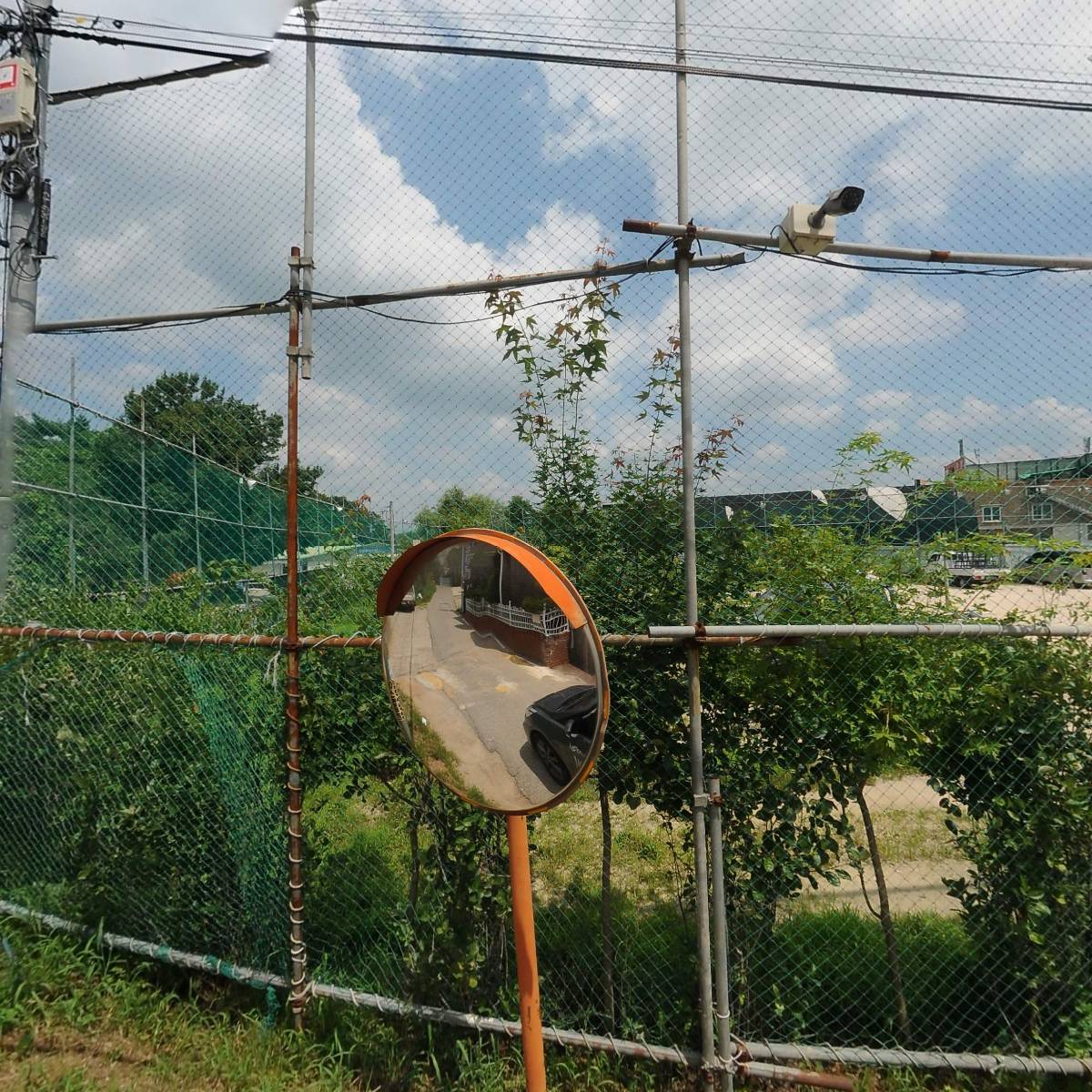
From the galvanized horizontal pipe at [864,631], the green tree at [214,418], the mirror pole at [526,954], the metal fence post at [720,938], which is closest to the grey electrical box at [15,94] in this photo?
the green tree at [214,418]

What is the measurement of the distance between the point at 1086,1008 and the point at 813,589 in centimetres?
177

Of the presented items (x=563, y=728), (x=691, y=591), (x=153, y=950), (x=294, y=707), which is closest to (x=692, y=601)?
(x=691, y=591)

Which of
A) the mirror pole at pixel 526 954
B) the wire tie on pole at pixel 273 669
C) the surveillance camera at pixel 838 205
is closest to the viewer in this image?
the mirror pole at pixel 526 954

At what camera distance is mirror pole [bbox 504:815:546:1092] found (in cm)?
165

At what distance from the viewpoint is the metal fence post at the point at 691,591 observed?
7.44 feet

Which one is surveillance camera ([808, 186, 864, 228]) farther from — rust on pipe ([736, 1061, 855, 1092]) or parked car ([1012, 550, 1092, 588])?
rust on pipe ([736, 1061, 855, 1092])

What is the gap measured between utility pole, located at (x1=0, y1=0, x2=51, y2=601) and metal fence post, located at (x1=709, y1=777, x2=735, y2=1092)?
3655 mm

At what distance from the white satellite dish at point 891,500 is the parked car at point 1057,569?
495 millimetres

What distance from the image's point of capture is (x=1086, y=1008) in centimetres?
234

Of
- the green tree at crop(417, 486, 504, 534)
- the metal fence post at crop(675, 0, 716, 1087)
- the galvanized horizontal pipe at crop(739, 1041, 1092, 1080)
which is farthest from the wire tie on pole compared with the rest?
the galvanized horizontal pipe at crop(739, 1041, 1092, 1080)

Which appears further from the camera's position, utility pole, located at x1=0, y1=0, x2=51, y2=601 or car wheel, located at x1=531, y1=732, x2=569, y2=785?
utility pole, located at x1=0, y1=0, x2=51, y2=601

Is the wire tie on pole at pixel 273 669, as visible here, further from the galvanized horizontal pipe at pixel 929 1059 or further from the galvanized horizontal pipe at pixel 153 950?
the galvanized horizontal pipe at pixel 929 1059

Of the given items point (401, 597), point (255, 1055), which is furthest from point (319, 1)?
point (255, 1055)

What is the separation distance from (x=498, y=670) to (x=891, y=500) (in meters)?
1.64
